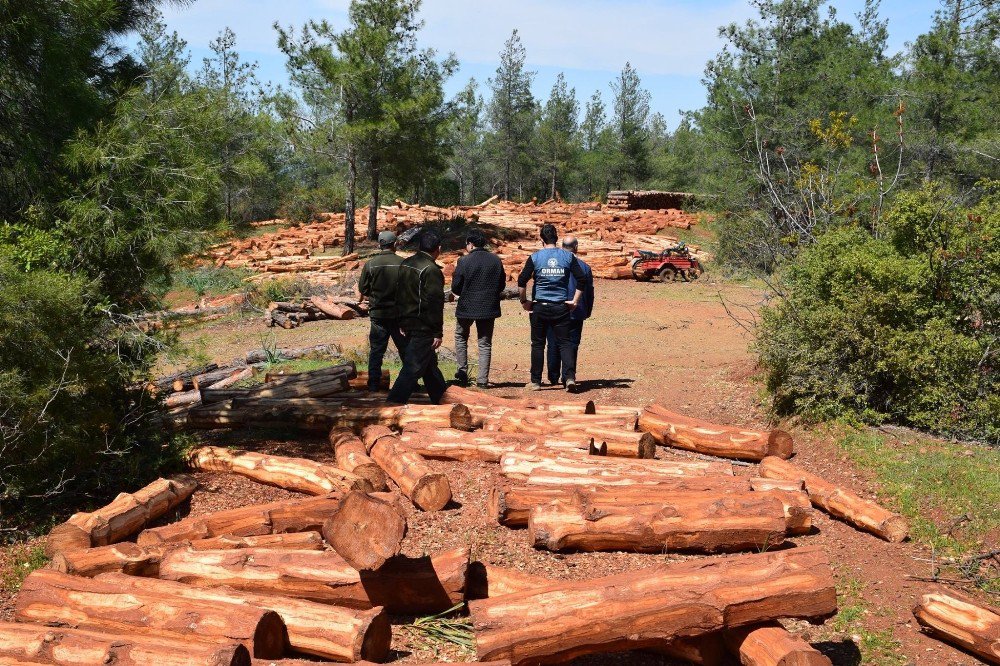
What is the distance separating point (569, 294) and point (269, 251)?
23171 millimetres

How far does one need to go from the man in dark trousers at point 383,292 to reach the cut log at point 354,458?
1.70m

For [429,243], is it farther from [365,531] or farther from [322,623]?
[322,623]

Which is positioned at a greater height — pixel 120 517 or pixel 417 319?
pixel 417 319

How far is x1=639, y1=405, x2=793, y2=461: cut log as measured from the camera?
25.6ft

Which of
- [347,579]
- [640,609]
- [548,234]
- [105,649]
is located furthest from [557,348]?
[105,649]

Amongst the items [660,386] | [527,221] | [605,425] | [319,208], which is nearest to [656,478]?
[605,425]

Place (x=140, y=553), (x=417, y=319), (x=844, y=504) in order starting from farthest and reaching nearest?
1. (x=417, y=319)
2. (x=844, y=504)
3. (x=140, y=553)

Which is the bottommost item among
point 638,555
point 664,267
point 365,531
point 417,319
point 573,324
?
point 638,555

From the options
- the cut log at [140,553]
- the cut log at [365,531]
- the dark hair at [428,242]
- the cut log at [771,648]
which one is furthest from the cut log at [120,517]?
the cut log at [771,648]

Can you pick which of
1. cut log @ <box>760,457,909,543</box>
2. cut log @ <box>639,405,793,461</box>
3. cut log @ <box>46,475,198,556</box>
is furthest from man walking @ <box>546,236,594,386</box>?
cut log @ <box>46,475,198,556</box>

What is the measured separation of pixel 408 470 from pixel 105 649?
3.18 metres

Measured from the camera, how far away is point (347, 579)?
16.1 ft

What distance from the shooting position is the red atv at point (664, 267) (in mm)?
26188

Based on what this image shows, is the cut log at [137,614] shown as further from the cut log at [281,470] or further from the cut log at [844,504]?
the cut log at [844,504]
